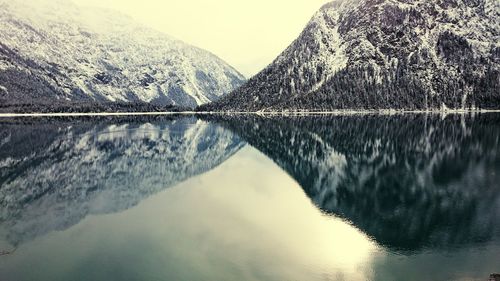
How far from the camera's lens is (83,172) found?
108m

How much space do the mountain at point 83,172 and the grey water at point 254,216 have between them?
0.40m

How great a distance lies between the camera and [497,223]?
59.2 m

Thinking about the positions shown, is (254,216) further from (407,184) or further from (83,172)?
(83,172)

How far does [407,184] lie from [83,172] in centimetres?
6896

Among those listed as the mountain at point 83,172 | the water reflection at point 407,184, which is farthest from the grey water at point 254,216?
the mountain at point 83,172

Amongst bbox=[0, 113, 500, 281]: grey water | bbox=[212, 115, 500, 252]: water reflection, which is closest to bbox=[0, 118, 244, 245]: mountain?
bbox=[0, 113, 500, 281]: grey water

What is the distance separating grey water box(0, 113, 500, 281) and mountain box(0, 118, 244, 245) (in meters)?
0.40

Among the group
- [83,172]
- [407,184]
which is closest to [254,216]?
[407,184]

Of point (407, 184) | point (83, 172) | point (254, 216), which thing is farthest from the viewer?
point (83, 172)

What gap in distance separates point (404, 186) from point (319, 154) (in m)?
47.6

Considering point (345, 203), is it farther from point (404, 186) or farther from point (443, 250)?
point (443, 250)

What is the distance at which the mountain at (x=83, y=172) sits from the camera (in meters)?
69.4

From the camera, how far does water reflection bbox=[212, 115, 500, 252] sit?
189 ft

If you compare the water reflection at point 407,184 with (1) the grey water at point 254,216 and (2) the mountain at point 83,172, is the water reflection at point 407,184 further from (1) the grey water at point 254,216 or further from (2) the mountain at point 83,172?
(2) the mountain at point 83,172
